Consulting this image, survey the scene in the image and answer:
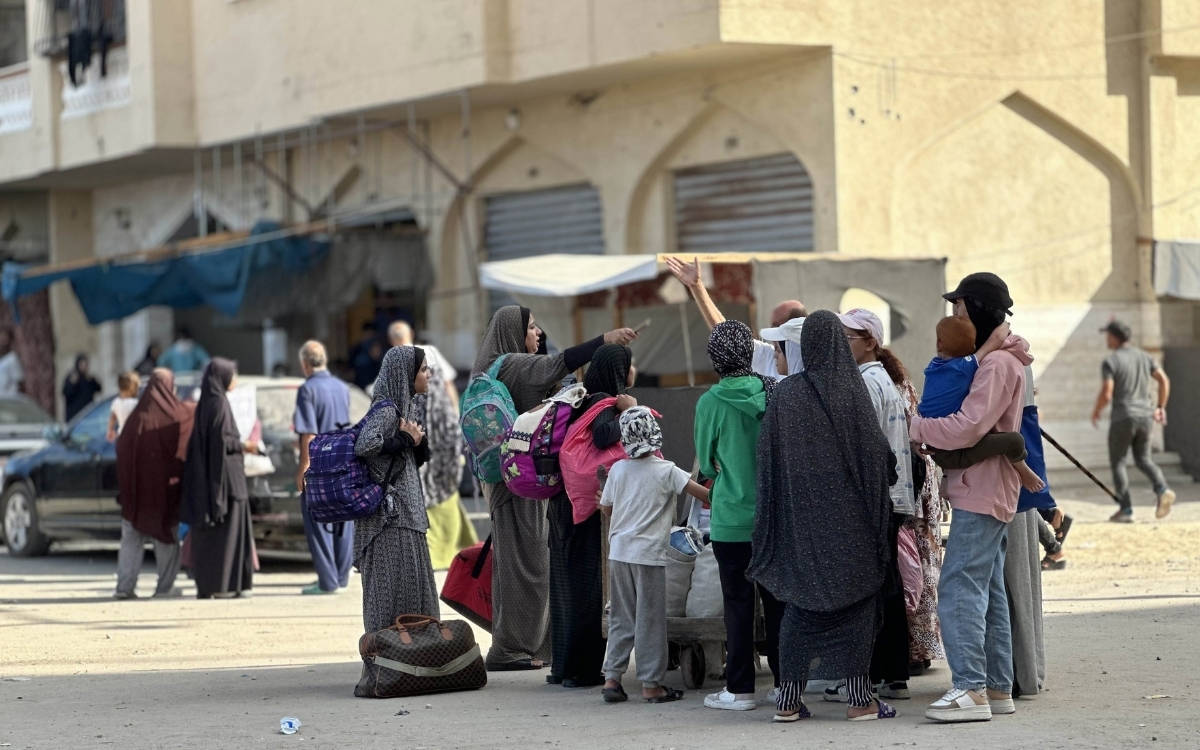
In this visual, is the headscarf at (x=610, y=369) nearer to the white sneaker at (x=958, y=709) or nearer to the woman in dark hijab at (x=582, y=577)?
the woman in dark hijab at (x=582, y=577)

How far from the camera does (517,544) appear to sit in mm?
8992

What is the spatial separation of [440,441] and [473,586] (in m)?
3.18

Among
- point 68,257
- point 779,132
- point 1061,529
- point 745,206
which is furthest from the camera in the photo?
point 68,257

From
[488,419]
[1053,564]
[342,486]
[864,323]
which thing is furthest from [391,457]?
[1053,564]

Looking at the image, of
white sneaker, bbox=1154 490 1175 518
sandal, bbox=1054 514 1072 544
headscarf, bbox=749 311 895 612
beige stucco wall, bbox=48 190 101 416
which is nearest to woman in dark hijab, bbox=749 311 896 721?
headscarf, bbox=749 311 895 612

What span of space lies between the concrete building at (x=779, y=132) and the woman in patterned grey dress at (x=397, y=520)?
352 inches

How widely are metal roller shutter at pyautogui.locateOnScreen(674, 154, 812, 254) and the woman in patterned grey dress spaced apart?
31.3ft

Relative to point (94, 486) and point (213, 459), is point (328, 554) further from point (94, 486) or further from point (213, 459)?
point (94, 486)

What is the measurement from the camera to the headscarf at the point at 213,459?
12.7 m

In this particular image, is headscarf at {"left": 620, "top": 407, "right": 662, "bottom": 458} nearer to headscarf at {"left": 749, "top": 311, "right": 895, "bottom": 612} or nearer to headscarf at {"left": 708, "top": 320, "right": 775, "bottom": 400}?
headscarf at {"left": 708, "top": 320, "right": 775, "bottom": 400}

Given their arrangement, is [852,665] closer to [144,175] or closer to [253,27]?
[253,27]

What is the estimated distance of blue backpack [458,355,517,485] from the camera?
28.6 feet

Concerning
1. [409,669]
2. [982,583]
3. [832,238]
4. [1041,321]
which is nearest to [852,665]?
[982,583]

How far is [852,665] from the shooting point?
23.7 feet
